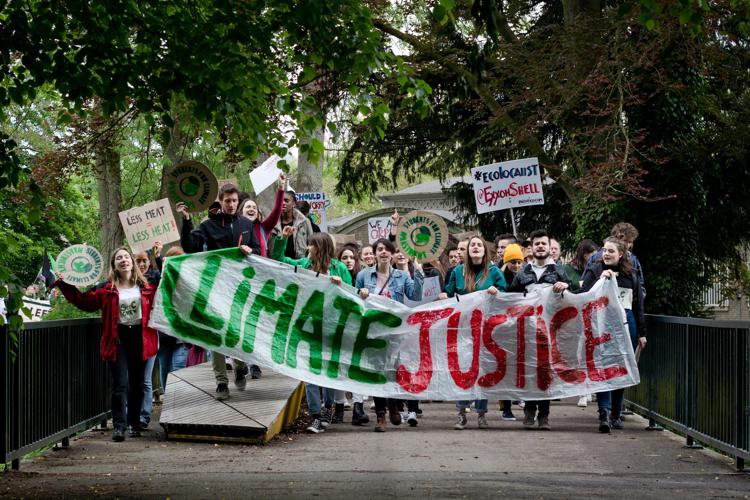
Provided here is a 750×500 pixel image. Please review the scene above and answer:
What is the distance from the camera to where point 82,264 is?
15930mm

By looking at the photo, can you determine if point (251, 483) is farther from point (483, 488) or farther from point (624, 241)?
point (624, 241)

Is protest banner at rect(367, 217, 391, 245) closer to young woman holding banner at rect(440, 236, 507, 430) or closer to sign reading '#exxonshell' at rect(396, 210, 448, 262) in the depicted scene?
sign reading '#exxonshell' at rect(396, 210, 448, 262)

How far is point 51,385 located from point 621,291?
632 centimetres

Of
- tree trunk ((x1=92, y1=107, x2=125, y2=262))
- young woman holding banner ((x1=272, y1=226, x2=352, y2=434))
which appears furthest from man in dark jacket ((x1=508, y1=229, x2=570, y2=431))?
tree trunk ((x1=92, y1=107, x2=125, y2=262))

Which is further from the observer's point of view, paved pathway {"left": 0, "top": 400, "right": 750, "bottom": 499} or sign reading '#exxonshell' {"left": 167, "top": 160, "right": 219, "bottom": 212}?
sign reading '#exxonshell' {"left": 167, "top": 160, "right": 219, "bottom": 212}

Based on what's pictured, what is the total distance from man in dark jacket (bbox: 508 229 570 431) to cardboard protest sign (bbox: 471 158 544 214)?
4.85m

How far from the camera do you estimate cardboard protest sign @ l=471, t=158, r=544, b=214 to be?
1742 centimetres

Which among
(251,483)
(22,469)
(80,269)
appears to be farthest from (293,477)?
(80,269)

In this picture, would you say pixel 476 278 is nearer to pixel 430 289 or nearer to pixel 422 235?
pixel 430 289

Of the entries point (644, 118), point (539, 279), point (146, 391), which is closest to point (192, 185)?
point (146, 391)

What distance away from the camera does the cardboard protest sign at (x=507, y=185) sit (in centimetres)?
1742

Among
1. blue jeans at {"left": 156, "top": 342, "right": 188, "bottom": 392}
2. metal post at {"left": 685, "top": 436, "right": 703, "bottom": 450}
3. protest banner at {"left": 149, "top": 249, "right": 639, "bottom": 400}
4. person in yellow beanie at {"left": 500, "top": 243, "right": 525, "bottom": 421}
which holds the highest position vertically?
person in yellow beanie at {"left": 500, "top": 243, "right": 525, "bottom": 421}

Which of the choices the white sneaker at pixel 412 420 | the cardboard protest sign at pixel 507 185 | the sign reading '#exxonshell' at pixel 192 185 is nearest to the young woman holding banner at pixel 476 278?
the white sneaker at pixel 412 420

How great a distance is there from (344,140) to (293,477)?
1790cm
